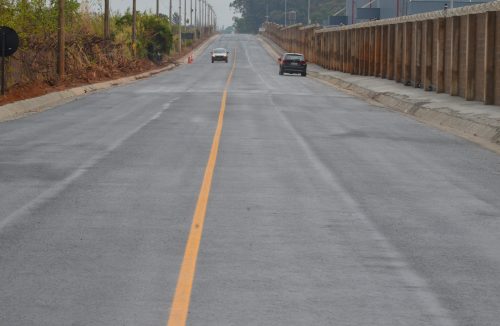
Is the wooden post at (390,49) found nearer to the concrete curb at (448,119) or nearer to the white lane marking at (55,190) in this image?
the concrete curb at (448,119)

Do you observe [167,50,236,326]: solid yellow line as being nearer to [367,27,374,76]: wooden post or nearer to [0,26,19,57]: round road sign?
[0,26,19,57]: round road sign

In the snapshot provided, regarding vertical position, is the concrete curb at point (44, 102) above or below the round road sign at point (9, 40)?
below

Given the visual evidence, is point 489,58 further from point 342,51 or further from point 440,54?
point 342,51

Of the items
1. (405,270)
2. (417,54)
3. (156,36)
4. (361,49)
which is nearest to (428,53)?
(417,54)

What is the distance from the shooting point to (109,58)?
Answer: 66.3m

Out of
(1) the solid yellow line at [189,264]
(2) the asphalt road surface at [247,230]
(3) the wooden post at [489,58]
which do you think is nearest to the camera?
(1) the solid yellow line at [189,264]

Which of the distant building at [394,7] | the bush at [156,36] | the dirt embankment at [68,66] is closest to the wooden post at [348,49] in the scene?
the dirt embankment at [68,66]

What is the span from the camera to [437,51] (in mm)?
40125

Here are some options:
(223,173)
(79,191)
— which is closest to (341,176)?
(223,173)

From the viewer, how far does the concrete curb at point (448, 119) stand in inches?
930

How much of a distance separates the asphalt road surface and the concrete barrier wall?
9773 millimetres

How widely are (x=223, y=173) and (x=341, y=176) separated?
187cm

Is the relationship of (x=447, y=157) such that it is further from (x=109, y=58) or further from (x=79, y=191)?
(x=109, y=58)

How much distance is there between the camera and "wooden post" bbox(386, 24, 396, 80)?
172ft
